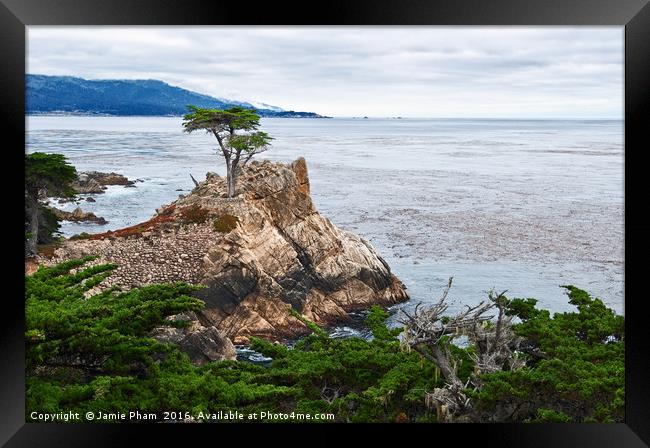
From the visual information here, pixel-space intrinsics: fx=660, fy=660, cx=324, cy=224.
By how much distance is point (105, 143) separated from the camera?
6453 mm

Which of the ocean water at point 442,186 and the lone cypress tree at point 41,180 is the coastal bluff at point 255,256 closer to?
the ocean water at point 442,186

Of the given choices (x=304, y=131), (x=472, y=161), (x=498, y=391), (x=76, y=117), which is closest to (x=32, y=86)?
(x=76, y=117)

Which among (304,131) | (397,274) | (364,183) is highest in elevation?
(304,131)

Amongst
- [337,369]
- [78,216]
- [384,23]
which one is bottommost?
[337,369]

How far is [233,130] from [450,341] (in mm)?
3311

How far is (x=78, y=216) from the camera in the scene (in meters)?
6.39

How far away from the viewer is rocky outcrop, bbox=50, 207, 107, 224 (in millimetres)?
6099

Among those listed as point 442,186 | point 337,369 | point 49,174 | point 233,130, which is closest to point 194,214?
point 233,130

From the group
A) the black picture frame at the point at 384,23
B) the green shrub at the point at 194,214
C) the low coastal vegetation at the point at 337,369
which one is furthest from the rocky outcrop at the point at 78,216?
the black picture frame at the point at 384,23

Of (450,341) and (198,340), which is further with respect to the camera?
(198,340)

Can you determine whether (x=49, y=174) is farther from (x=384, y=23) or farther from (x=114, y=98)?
(x=384, y=23)

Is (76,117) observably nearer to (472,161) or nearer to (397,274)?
(397,274)

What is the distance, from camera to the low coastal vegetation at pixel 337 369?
157 inches

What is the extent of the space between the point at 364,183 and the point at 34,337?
13.3 ft
